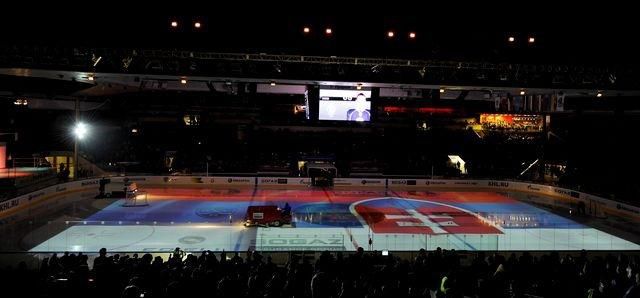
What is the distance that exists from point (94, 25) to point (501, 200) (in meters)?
23.6

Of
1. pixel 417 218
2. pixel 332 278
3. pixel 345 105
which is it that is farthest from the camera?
pixel 345 105

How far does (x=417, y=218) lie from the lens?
22125 mm

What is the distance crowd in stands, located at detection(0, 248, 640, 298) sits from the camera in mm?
7605

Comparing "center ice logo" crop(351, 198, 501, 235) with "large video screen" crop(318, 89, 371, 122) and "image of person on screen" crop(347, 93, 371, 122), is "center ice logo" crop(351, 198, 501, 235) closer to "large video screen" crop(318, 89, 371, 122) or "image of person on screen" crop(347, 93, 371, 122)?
"image of person on screen" crop(347, 93, 371, 122)

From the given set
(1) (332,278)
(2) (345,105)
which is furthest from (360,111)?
(1) (332,278)

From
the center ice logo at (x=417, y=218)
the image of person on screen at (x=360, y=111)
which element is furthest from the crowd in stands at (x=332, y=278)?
the image of person on screen at (x=360, y=111)

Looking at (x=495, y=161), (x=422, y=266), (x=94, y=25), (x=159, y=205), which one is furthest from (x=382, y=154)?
(x=422, y=266)

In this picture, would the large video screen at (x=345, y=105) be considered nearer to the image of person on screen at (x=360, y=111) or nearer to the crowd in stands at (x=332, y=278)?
the image of person on screen at (x=360, y=111)

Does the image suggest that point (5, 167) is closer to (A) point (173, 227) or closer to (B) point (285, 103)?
(A) point (173, 227)

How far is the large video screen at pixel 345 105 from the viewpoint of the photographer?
77.3 feet

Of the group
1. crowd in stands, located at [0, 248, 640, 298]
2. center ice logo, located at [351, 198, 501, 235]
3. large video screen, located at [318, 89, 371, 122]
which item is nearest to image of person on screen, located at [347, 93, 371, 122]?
large video screen, located at [318, 89, 371, 122]

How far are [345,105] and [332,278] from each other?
50.5 feet

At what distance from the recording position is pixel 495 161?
1683 inches

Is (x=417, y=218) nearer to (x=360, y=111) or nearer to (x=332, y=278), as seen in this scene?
(x=360, y=111)
